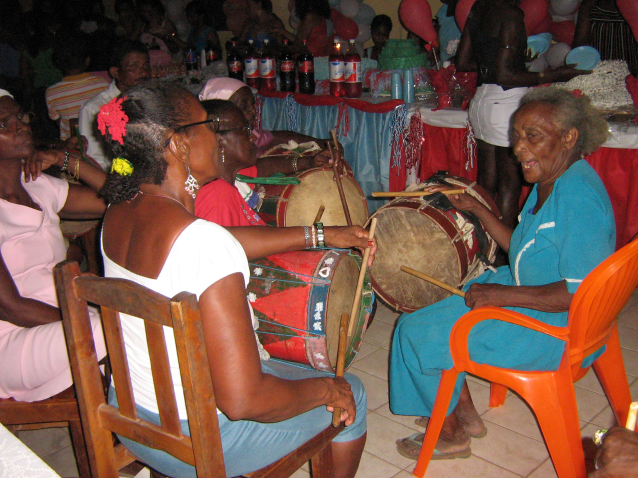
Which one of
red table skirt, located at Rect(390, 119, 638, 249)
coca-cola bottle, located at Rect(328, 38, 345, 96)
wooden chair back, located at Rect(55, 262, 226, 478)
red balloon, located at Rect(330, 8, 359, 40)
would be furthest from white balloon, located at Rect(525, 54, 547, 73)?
wooden chair back, located at Rect(55, 262, 226, 478)

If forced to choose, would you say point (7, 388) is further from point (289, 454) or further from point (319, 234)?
point (319, 234)

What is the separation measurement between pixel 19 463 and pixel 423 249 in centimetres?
196

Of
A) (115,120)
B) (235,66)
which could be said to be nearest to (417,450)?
(115,120)

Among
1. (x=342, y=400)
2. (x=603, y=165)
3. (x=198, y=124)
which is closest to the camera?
(x=198, y=124)

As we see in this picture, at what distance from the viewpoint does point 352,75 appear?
438cm

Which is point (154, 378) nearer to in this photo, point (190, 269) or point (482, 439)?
point (190, 269)

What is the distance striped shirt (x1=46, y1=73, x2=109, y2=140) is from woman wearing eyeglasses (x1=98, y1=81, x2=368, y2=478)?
3.30 meters

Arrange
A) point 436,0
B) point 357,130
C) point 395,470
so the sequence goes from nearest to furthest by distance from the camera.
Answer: point 395,470 < point 357,130 < point 436,0

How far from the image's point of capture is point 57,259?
85.0 inches

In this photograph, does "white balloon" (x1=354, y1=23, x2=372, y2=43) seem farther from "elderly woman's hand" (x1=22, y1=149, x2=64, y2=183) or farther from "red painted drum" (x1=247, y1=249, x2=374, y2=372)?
"red painted drum" (x1=247, y1=249, x2=374, y2=372)

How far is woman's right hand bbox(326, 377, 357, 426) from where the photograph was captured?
1.47 meters

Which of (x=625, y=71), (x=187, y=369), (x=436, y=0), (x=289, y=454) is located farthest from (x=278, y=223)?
(x=436, y=0)

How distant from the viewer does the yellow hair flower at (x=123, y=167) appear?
4.42ft

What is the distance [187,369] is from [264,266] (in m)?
0.89
